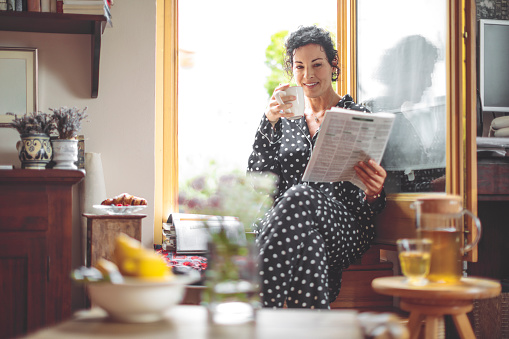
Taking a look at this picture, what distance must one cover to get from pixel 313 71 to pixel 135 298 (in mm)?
1709

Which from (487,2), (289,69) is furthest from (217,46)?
(487,2)

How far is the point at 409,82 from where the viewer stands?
240cm

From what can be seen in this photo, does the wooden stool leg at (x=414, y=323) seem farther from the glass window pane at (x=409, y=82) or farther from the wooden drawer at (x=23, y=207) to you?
the wooden drawer at (x=23, y=207)

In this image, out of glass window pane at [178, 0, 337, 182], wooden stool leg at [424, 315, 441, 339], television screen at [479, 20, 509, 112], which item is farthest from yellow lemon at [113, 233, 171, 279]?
television screen at [479, 20, 509, 112]

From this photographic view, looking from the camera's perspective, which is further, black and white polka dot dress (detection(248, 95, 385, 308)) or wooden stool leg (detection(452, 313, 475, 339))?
black and white polka dot dress (detection(248, 95, 385, 308))

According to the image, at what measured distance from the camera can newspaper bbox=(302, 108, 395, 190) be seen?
6.28 ft

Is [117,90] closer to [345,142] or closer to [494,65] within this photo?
[345,142]

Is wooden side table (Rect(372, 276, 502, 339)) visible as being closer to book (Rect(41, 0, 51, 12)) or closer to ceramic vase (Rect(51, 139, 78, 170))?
ceramic vase (Rect(51, 139, 78, 170))

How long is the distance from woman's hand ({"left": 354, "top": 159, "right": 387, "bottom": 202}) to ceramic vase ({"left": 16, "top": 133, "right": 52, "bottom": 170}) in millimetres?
1112

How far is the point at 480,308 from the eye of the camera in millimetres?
2301

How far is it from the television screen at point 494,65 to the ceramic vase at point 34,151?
1.99 metres

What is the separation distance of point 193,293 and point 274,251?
0.41m

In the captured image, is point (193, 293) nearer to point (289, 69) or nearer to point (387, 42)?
point (289, 69)

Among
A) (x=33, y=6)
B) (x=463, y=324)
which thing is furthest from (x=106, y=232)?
(x=463, y=324)
